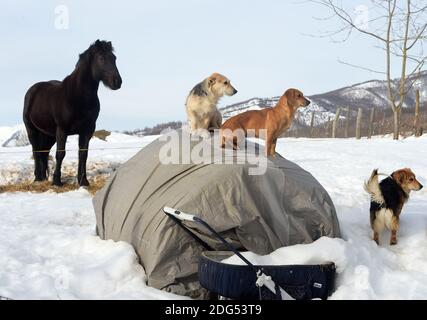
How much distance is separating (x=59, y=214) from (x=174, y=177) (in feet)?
10.8

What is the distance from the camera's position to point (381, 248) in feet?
17.7

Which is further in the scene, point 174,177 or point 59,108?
point 59,108

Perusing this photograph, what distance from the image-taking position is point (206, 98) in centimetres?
584

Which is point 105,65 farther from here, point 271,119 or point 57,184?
point 271,119

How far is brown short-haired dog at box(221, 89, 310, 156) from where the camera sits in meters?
6.04

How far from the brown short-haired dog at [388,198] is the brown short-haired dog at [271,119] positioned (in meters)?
1.33

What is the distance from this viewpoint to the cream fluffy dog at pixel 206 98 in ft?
19.2

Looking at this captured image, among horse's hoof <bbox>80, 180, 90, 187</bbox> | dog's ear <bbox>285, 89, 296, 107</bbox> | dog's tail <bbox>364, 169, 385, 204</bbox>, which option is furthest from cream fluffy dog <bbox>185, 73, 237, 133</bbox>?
horse's hoof <bbox>80, 180, 90, 187</bbox>

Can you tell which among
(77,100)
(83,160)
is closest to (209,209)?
(77,100)

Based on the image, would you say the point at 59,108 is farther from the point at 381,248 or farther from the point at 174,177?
the point at 381,248

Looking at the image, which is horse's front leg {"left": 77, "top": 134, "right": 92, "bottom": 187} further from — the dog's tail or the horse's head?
the dog's tail

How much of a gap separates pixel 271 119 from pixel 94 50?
473 cm
